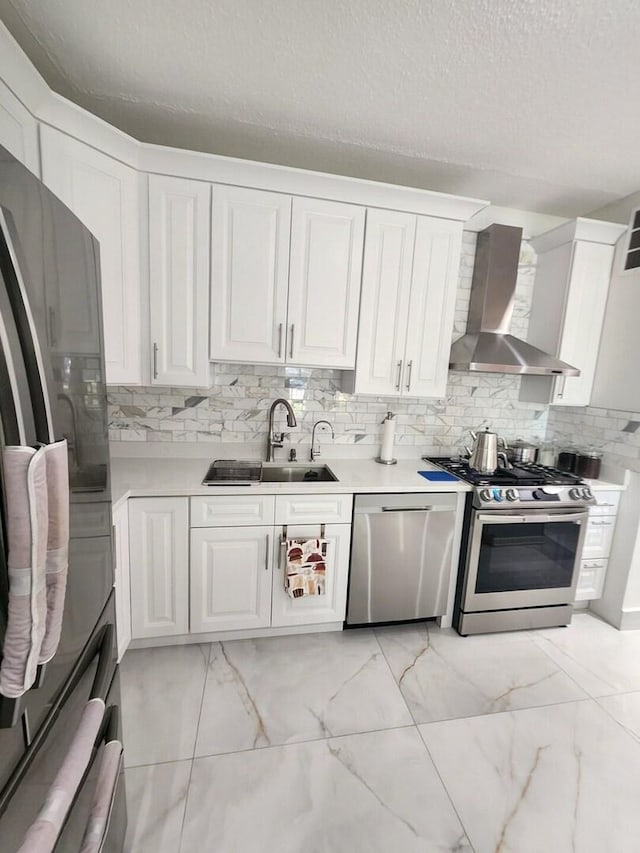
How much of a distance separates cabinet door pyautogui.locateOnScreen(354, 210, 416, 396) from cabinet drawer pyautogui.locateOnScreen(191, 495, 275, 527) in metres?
0.88

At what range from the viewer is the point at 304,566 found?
80.7 inches

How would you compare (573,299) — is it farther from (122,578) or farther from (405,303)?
(122,578)

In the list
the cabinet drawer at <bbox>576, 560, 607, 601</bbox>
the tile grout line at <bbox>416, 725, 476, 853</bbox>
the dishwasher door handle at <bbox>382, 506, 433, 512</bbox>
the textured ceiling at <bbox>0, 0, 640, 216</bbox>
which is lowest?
the tile grout line at <bbox>416, 725, 476, 853</bbox>

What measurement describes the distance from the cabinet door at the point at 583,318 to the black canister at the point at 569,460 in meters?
0.36

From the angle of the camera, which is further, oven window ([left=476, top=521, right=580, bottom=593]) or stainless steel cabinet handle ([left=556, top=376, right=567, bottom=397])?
stainless steel cabinet handle ([left=556, top=376, right=567, bottom=397])

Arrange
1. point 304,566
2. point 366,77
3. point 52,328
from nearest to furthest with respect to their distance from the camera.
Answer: point 52,328 → point 366,77 → point 304,566

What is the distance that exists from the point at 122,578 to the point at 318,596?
1.04 m

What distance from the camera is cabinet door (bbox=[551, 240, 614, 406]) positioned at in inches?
98.7

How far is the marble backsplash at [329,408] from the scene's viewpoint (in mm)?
2391

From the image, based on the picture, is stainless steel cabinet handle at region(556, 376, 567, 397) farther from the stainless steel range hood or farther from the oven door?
the oven door

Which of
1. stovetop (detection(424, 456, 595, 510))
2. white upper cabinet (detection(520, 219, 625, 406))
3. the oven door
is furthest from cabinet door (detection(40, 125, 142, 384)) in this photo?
white upper cabinet (detection(520, 219, 625, 406))

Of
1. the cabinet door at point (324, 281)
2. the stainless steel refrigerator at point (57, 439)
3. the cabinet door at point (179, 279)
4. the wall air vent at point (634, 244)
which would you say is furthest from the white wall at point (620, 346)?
the stainless steel refrigerator at point (57, 439)

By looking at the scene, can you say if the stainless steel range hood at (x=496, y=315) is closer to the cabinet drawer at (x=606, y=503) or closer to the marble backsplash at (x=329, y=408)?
the marble backsplash at (x=329, y=408)

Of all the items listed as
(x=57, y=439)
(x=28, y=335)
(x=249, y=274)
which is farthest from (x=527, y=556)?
(x=28, y=335)
